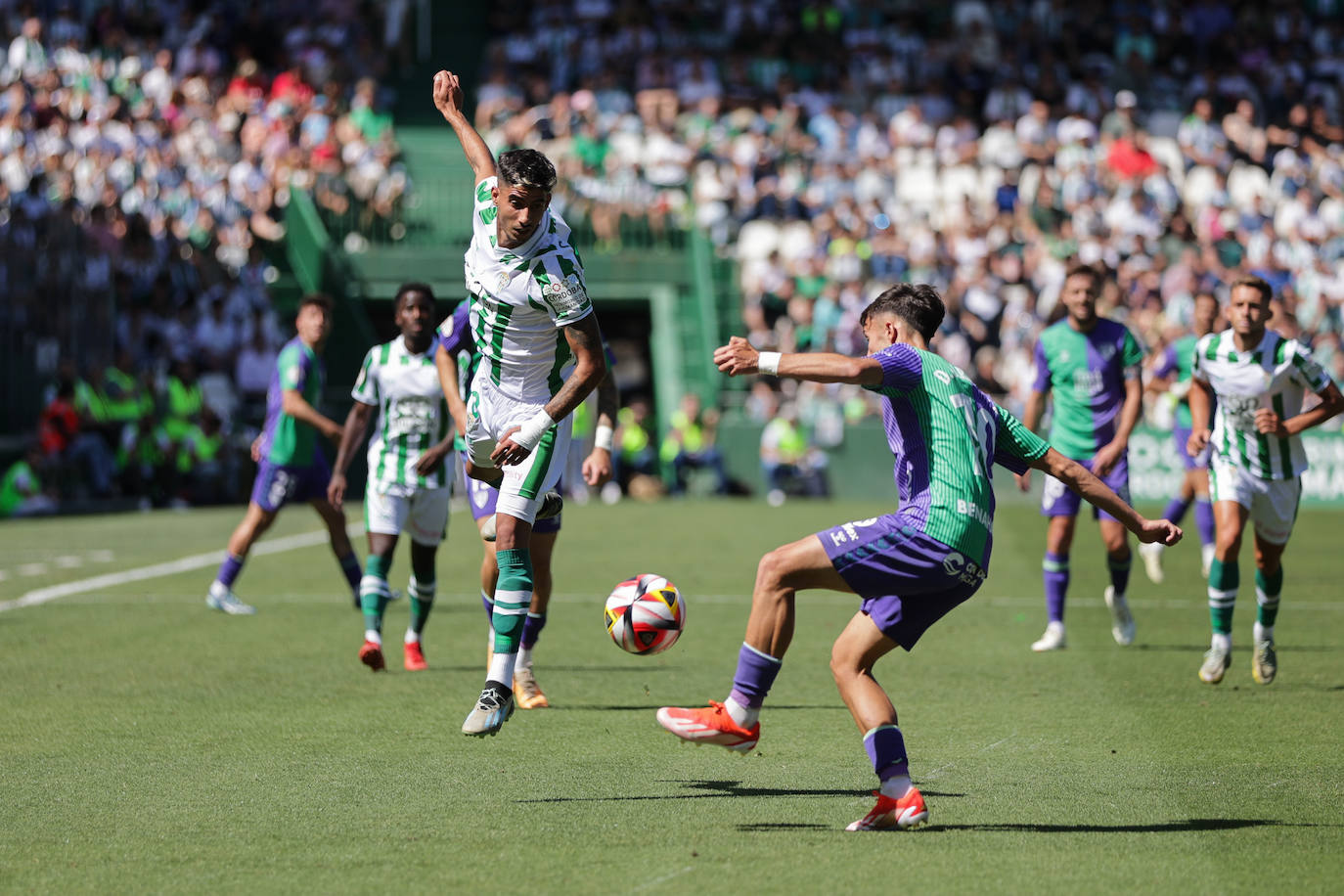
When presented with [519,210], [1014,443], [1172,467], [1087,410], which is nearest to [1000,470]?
[1172,467]

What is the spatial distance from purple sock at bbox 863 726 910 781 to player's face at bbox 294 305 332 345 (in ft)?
22.1

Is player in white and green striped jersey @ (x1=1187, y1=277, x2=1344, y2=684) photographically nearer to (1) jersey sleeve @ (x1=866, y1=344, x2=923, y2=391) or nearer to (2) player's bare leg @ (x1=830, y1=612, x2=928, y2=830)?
(2) player's bare leg @ (x1=830, y1=612, x2=928, y2=830)

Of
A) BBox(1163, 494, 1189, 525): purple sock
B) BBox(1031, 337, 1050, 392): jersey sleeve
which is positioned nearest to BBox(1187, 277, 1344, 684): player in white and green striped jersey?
BBox(1031, 337, 1050, 392): jersey sleeve

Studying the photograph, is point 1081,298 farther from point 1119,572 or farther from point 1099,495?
point 1099,495

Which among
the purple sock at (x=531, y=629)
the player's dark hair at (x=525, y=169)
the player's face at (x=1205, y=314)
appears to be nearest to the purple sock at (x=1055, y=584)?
the player's face at (x=1205, y=314)

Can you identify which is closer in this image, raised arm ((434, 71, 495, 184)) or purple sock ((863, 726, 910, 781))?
purple sock ((863, 726, 910, 781))

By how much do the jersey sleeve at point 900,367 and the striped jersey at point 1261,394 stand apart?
13.3ft

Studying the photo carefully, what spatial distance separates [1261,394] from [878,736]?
14.4 feet

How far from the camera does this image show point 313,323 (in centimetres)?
1142

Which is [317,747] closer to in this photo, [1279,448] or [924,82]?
[1279,448]

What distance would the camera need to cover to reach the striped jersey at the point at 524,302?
7.00m

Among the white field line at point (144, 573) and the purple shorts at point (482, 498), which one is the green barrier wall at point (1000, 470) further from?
the purple shorts at point (482, 498)

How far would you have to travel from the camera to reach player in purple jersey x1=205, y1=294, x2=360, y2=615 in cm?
1149

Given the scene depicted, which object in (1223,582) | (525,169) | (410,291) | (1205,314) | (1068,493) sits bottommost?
(1223,582)
